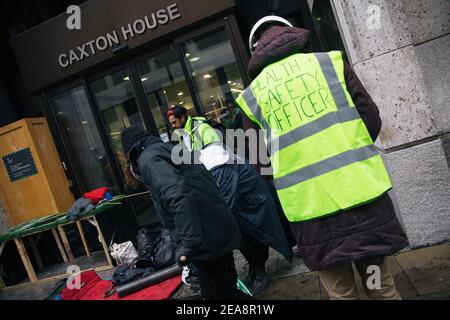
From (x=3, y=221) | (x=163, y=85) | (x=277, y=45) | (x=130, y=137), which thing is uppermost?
(x=163, y=85)

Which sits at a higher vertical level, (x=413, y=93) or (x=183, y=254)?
(x=413, y=93)

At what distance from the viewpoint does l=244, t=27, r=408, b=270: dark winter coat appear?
5.82 ft

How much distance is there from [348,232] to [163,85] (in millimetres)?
5528

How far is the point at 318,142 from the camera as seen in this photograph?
5.94 feet

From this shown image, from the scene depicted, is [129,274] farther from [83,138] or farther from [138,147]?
[83,138]

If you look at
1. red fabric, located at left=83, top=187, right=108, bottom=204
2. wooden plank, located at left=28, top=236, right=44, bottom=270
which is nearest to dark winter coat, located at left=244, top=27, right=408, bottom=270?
red fabric, located at left=83, top=187, right=108, bottom=204

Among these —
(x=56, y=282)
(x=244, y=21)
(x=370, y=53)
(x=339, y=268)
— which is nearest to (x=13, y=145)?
(x=56, y=282)

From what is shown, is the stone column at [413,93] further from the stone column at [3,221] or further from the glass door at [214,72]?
the stone column at [3,221]

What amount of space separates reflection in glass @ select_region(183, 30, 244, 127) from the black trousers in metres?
3.52

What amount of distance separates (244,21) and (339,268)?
221 inches

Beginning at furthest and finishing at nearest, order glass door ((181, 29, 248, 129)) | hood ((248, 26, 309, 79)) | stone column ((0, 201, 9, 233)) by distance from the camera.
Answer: stone column ((0, 201, 9, 233)) → glass door ((181, 29, 248, 129)) → hood ((248, 26, 309, 79))

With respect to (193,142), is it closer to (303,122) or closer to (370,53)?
(370,53)

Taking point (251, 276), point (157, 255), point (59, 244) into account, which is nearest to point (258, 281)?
point (251, 276)

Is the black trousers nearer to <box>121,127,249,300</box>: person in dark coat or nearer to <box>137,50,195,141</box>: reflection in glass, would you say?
<box>121,127,249,300</box>: person in dark coat
